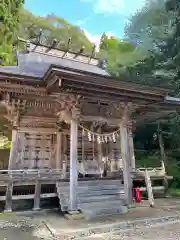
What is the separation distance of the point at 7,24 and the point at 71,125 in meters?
14.4

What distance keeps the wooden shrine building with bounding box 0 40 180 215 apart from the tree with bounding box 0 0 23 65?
8.02 m

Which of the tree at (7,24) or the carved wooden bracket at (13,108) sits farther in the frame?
the tree at (7,24)

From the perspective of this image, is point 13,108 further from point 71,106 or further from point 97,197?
point 97,197

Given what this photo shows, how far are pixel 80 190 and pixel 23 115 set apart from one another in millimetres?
3694

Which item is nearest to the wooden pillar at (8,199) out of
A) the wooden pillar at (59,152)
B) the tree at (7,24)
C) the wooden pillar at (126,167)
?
the wooden pillar at (59,152)

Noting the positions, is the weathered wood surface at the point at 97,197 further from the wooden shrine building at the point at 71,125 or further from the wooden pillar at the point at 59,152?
the wooden pillar at the point at 59,152

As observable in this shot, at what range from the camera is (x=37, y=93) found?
674 centimetres

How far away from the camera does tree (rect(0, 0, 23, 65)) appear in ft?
52.3

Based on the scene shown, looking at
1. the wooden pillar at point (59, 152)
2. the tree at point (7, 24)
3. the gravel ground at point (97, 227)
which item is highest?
the tree at point (7, 24)

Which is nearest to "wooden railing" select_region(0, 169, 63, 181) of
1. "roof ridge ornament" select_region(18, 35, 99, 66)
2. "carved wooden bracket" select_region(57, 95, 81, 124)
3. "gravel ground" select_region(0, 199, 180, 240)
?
"gravel ground" select_region(0, 199, 180, 240)

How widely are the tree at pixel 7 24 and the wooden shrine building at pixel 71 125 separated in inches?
316

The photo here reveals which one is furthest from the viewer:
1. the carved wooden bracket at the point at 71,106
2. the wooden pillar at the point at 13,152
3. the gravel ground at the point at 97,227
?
the wooden pillar at the point at 13,152

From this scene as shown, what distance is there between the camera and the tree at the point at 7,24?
1593cm

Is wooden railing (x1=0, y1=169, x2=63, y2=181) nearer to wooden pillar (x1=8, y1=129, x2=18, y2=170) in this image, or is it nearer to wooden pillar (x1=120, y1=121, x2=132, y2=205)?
wooden pillar (x1=8, y1=129, x2=18, y2=170)
